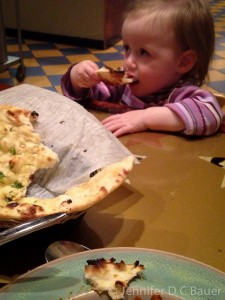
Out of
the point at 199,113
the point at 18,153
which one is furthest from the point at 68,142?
the point at 199,113

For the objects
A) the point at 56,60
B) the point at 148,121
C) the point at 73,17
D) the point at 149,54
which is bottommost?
the point at 56,60

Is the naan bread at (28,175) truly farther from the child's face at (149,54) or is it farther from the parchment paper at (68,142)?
the child's face at (149,54)

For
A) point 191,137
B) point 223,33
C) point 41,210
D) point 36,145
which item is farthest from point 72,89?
point 223,33

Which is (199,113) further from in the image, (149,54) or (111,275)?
(111,275)

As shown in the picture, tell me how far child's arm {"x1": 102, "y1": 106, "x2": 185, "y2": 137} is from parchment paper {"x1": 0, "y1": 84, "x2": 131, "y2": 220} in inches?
8.9

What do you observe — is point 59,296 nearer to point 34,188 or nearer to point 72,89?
point 34,188

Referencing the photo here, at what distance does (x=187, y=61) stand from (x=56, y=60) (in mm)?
2279

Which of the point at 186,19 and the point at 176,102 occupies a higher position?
the point at 186,19

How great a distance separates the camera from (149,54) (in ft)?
3.65

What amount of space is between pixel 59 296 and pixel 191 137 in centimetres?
62

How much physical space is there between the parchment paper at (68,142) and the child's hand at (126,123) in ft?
0.69

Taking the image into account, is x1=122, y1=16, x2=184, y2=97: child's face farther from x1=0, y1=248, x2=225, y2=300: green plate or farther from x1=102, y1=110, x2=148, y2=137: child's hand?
x1=0, y1=248, x2=225, y2=300: green plate

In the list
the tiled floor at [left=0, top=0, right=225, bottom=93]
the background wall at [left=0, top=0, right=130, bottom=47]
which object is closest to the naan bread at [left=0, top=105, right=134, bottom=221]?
the tiled floor at [left=0, top=0, right=225, bottom=93]

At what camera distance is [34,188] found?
0.62 meters
